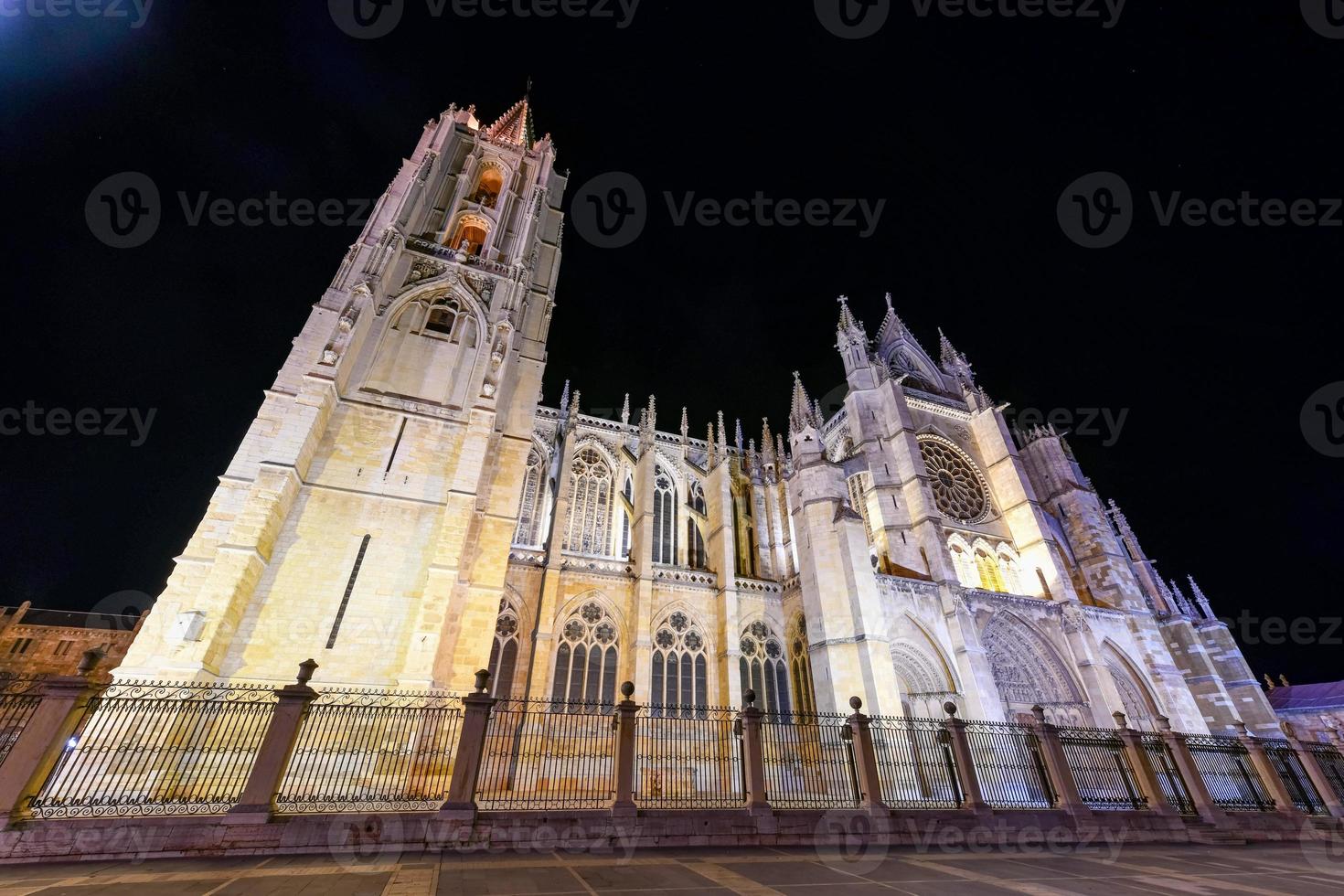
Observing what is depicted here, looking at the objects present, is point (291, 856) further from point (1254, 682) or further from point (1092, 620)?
point (1254, 682)

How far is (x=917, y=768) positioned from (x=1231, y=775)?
10005mm

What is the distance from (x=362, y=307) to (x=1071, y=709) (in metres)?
26.1

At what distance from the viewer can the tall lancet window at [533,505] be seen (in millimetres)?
20245

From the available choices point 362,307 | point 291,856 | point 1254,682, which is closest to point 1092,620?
point 1254,682

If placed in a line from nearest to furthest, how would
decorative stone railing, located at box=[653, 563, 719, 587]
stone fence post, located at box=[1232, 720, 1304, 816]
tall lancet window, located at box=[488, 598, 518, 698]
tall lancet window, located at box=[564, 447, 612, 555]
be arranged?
1. stone fence post, located at box=[1232, 720, 1304, 816]
2. tall lancet window, located at box=[488, 598, 518, 698]
3. decorative stone railing, located at box=[653, 563, 719, 587]
4. tall lancet window, located at box=[564, 447, 612, 555]

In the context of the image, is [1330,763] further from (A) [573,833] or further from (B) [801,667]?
(A) [573,833]

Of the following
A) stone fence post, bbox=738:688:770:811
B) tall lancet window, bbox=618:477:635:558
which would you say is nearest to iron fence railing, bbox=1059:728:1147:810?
stone fence post, bbox=738:688:770:811

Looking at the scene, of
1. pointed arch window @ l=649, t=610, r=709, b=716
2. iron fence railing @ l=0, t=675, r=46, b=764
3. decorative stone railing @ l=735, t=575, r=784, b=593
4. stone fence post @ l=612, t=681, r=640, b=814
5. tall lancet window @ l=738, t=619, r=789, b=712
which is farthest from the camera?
decorative stone railing @ l=735, t=575, r=784, b=593

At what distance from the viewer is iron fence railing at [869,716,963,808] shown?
10070 mm

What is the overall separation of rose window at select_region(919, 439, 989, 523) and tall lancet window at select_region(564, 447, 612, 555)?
14070mm

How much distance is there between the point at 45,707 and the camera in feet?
22.2

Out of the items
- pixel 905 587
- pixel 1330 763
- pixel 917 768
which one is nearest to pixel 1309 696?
pixel 1330 763

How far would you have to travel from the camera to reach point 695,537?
909 inches

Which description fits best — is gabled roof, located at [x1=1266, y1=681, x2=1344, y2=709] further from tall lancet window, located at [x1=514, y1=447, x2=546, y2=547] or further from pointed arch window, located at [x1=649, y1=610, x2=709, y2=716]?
tall lancet window, located at [x1=514, y1=447, x2=546, y2=547]
